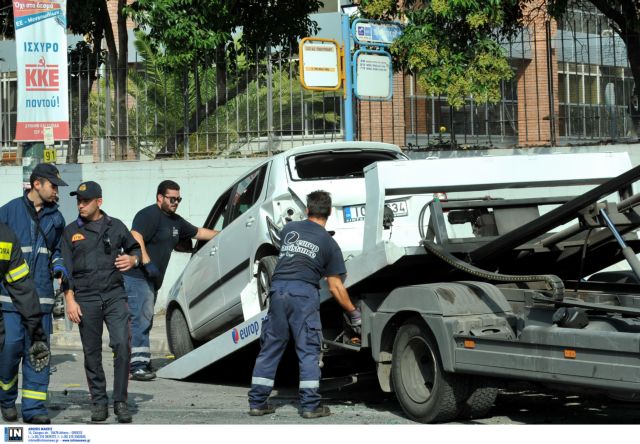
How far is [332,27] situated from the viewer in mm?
28609

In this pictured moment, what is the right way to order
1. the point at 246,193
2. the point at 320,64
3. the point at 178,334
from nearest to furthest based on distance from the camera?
the point at 246,193
the point at 178,334
the point at 320,64

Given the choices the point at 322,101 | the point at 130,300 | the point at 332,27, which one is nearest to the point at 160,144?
the point at 322,101

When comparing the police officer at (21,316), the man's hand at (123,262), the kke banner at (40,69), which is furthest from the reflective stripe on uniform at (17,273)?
the kke banner at (40,69)

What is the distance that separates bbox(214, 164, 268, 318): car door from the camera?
9477mm

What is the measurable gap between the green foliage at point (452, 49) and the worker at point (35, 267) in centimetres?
635

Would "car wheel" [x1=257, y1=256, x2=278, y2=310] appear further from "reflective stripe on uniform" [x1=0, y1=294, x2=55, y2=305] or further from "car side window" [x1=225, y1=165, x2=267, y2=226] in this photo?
"reflective stripe on uniform" [x1=0, y1=294, x2=55, y2=305]

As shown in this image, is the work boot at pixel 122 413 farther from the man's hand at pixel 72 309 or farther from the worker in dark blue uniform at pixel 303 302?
the worker in dark blue uniform at pixel 303 302

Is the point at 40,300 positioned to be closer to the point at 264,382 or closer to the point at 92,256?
the point at 92,256

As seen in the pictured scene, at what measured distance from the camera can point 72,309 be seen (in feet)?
25.0

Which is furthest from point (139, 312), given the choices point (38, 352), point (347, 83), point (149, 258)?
point (347, 83)

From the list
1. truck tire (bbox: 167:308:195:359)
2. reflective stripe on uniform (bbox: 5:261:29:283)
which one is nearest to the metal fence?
truck tire (bbox: 167:308:195:359)

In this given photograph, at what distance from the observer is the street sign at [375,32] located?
13109 millimetres

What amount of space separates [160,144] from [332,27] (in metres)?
13.8

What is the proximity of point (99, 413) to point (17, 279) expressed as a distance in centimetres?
111
